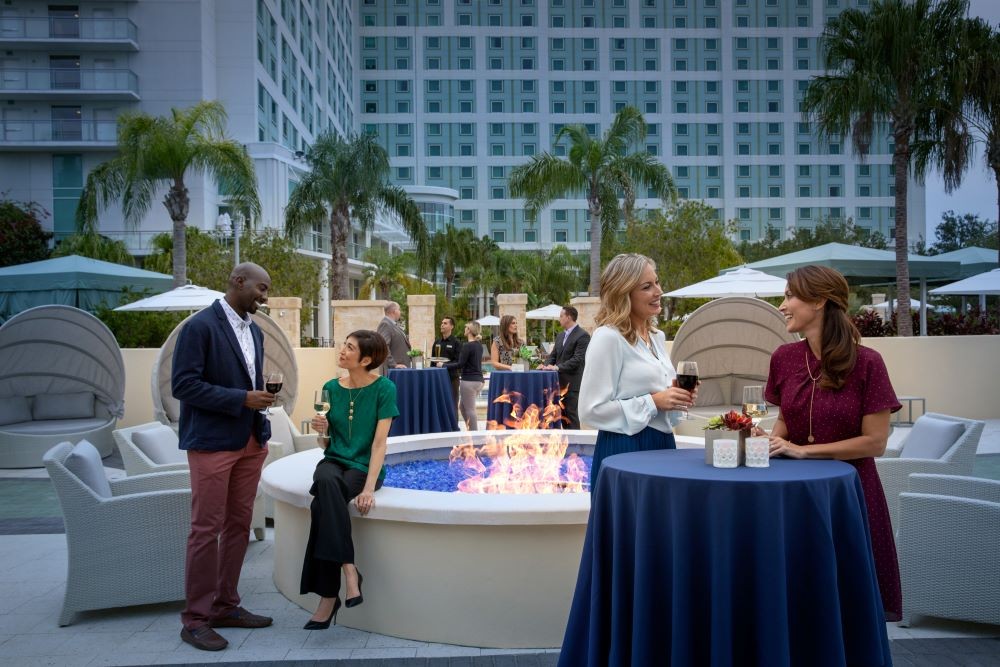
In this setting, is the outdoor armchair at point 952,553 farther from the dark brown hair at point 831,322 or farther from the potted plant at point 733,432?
the potted plant at point 733,432

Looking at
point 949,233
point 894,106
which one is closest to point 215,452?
point 894,106

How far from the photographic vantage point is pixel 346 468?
191 inches

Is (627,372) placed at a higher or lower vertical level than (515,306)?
lower

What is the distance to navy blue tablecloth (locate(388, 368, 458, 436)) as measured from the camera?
38.7 feet

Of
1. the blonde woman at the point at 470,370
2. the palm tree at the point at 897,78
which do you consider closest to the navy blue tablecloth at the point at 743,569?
the blonde woman at the point at 470,370

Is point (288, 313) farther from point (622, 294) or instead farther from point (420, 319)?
point (622, 294)

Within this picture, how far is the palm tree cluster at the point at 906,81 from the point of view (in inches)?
647

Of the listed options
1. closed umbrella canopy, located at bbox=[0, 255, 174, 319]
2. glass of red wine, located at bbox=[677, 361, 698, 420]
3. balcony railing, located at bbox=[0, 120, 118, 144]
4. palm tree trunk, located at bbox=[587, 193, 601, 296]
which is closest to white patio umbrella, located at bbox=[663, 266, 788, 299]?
palm tree trunk, located at bbox=[587, 193, 601, 296]

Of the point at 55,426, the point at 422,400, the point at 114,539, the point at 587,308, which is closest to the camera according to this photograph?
the point at 114,539

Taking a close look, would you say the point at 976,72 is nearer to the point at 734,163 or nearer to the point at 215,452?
the point at 215,452

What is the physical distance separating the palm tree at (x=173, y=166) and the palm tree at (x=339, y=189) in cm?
275

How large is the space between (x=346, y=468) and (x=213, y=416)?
0.77 metres

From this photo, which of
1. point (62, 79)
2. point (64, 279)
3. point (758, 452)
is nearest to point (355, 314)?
point (64, 279)

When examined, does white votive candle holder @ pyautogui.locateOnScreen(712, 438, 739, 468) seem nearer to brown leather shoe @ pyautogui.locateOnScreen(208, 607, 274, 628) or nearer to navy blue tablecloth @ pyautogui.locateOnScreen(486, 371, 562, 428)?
brown leather shoe @ pyautogui.locateOnScreen(208, 607, 274, 628)
